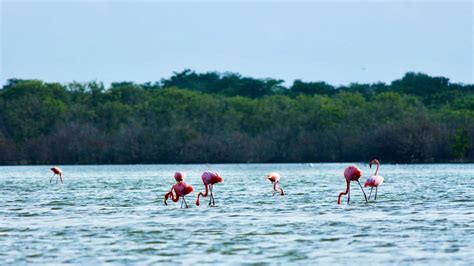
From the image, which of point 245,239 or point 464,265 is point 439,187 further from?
point 464,265

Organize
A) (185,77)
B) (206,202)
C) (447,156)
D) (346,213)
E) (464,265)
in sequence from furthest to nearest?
(185,77)
(447,156)
(206,202)
(346,213)
(464,265)

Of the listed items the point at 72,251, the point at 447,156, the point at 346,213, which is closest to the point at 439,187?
the point at 346,213

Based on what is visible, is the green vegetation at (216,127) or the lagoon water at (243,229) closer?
the lagoon water at (243,229)

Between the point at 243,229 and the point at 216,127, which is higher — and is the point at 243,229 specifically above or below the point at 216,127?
below

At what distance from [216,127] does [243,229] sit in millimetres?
83478

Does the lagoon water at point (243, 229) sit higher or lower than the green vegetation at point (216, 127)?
lower

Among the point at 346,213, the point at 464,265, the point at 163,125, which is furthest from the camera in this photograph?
the point at 163,125

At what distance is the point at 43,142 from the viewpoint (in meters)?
93.4

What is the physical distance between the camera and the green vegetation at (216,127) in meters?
81.6

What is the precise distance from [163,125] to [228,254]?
88764mm

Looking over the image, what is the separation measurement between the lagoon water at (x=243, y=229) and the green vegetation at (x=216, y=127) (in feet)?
164

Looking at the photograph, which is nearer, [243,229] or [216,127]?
[243,229]

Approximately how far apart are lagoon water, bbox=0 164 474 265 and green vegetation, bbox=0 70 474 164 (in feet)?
164

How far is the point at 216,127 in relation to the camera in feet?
343
